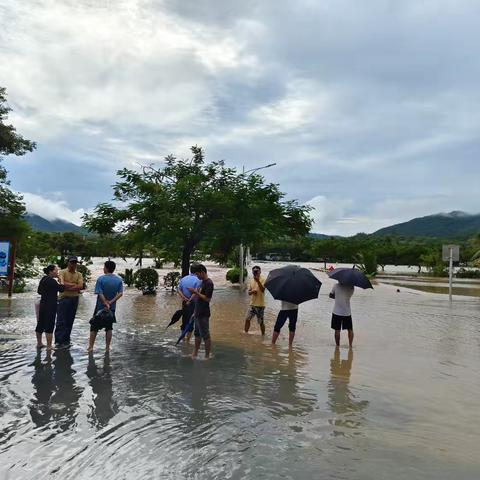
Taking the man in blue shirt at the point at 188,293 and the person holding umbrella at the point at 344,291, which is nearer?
the man in blue shirt at the point at 188,293

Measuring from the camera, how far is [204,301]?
9.24 m

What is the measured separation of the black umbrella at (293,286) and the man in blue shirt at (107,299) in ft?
10.0

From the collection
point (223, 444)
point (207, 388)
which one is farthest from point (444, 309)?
point (223, 444)

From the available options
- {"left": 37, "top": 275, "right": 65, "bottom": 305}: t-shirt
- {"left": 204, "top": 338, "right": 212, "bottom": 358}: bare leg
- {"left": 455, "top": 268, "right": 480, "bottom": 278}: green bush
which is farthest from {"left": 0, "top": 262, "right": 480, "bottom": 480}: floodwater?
{"left": 455, "top": 268, "right": 480, "bottom": 278}: green bush

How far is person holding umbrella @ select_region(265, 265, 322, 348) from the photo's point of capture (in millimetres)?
10812

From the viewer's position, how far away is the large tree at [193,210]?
23016 mm

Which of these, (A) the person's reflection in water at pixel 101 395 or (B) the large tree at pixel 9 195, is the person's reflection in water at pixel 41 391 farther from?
(B) the large tree at pixel 9 195

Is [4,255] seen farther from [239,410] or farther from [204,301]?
[239,410]

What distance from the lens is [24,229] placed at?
23484 millimetres

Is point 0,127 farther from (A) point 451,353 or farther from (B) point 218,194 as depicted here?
(A) point 451,353

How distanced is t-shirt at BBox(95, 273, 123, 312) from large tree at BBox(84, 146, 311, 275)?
13067mm

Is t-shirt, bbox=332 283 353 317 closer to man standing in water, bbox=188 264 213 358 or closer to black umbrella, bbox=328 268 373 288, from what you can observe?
black umbrella, bbox=328 268 373 288

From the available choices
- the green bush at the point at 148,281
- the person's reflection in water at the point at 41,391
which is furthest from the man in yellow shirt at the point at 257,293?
the green bush at the point at 148,281

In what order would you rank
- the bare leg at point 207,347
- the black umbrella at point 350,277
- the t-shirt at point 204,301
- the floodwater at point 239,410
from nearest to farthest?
the floodwater at point 239,410
the t-shirt at point 204,301
the bare leg at point 207,347
the black umbrella at point 350,277
